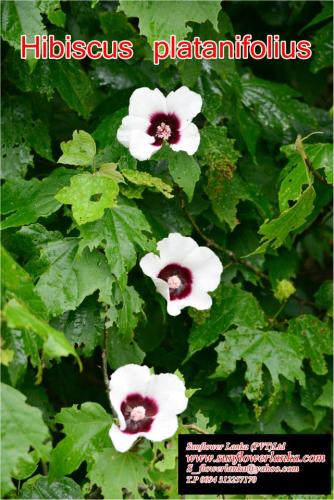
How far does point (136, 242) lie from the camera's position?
151 cm

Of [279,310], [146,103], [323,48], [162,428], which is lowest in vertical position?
[162,428]

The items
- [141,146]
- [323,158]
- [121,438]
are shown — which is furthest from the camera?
[323,158]

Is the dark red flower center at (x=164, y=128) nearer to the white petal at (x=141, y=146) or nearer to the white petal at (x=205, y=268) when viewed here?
the white petal at (x=141, y=146)

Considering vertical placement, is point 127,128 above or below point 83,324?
above

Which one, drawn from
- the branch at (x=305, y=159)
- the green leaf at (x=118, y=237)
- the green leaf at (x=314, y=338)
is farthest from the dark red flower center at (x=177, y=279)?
the green leaf at (x=314, y=338)

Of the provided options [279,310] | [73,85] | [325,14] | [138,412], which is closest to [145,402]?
[138,412]

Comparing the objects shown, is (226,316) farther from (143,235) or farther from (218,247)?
(143,235)

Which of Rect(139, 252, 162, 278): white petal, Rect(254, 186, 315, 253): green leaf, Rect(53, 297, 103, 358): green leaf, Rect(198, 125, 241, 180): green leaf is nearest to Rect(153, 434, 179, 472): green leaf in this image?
Rect(53, 297, 103, 358): green leaf

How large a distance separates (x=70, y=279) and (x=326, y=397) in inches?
37.1

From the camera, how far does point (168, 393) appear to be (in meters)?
1.49

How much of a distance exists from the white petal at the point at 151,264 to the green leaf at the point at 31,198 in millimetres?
216

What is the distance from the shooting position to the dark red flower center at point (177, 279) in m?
1.65

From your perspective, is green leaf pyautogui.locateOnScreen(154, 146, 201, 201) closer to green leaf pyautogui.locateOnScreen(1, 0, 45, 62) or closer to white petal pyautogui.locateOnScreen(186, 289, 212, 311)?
white petal pyautogui.locateOnScreen(186, 289, 212, 311)

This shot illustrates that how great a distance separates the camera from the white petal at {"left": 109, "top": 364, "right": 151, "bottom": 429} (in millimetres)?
1446
